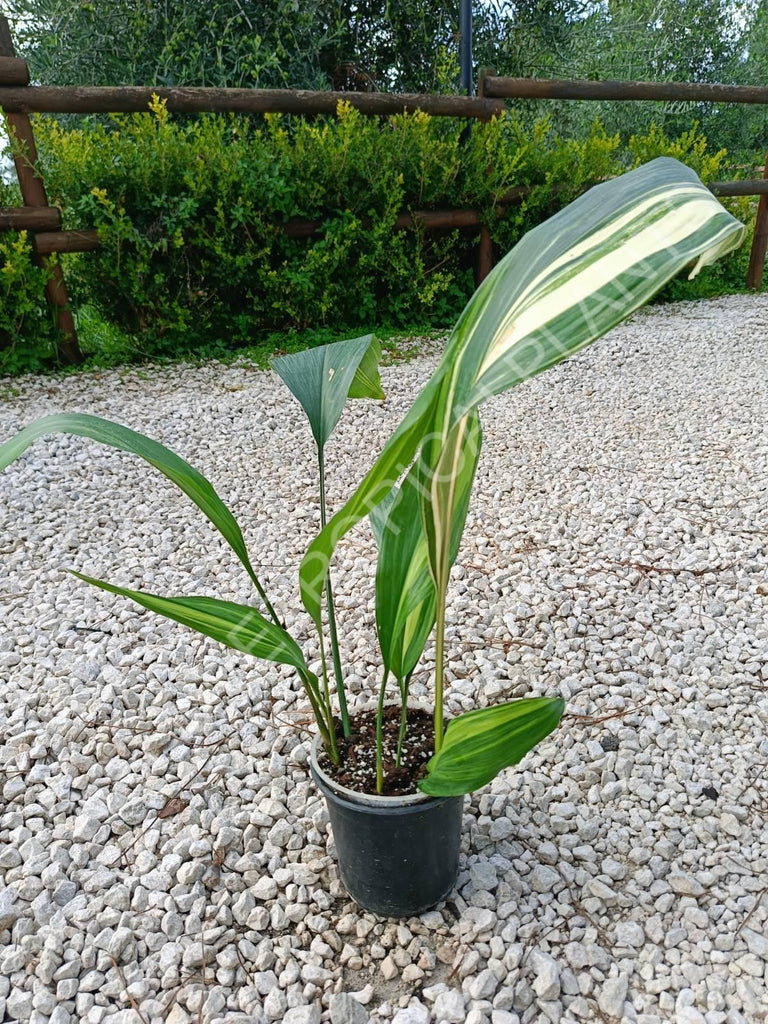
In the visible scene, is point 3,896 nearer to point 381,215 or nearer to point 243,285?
point 243,285

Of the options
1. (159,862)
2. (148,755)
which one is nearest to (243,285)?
(148,755)

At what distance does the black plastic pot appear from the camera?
3.10 ft

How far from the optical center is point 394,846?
0.97 meters

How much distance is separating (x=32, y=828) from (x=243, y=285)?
2.78 meters

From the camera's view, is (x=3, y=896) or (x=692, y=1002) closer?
(x=692, y=1002)

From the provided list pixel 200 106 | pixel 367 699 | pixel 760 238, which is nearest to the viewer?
pixel 367 699

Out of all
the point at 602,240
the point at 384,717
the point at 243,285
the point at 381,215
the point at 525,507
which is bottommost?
the point at 525,507

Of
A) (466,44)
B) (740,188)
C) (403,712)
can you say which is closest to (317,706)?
(403,712)

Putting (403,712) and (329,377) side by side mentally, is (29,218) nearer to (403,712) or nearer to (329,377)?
(329,377)

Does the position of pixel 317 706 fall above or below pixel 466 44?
below

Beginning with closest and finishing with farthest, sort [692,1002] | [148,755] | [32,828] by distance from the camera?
1. [692,1002]
2. [32,828]
3. [148,755]

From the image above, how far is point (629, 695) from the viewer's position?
1.45 m

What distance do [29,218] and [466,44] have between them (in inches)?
97.1

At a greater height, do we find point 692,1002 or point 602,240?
point 602,240
